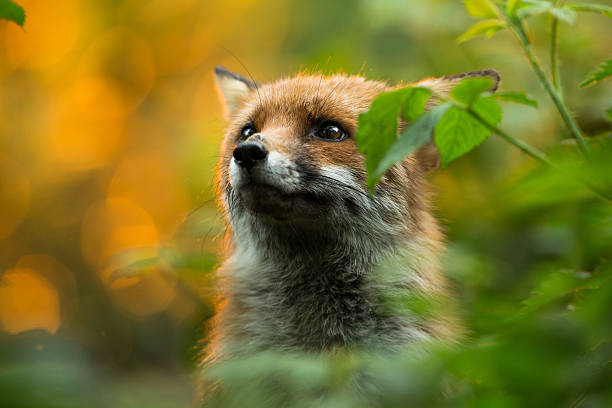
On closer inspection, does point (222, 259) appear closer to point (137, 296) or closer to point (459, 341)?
point (459, 341)

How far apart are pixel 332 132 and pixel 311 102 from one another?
317 mm

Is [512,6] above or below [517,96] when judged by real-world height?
above

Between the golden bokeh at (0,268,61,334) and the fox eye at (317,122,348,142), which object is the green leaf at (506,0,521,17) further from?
the golden bokeh at (0,268,61,334)

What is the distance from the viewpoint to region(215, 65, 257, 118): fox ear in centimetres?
532

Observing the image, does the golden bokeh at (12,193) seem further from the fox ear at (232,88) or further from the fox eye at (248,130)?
the fox eye at (248,130)

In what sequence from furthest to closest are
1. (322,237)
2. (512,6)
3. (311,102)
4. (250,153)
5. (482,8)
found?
(311,102), (322,237), (250,153), (482,8), (512,6)

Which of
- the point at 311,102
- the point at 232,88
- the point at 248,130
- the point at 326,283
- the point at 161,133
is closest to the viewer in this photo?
the point at 326,283

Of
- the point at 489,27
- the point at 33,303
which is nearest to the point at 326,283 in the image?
the point at 489,27

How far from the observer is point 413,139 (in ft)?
5.90

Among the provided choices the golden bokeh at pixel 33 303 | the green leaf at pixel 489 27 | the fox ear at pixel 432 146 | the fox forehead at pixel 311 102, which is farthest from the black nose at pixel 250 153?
the golden bokeh at pixel 33 303

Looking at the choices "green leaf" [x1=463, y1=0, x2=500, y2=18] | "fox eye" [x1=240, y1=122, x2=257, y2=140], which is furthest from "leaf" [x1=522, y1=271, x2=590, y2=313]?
"fox eye" [x1=240, y1=122, x2=257, y2=140]

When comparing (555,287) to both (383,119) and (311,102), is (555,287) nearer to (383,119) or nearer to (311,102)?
(383,119)

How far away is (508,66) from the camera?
20.1 ft

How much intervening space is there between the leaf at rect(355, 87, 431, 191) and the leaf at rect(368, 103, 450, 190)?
2.8 inches
